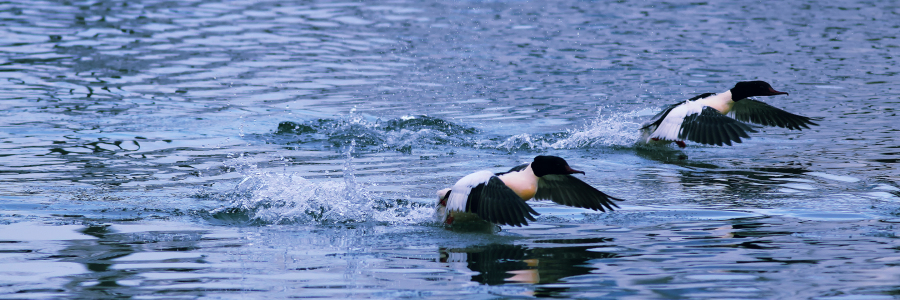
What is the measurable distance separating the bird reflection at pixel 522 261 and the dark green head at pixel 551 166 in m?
0.62

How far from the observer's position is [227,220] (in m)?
7.51

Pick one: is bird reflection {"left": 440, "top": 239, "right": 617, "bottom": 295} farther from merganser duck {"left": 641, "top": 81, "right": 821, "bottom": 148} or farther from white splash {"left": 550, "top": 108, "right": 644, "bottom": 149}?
white splash {"left": 550, "top": 108, "right": 644, "bottom": 149}

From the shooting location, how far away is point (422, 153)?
34.7 ft

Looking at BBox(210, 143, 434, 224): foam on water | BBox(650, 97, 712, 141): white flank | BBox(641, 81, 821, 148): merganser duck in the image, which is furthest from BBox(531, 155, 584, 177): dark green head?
BBox(650, 97, 712, 141): white flank

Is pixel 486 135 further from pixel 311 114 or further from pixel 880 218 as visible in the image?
pixel 880 218

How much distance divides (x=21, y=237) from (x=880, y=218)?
19.3ft

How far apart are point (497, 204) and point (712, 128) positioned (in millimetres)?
3904

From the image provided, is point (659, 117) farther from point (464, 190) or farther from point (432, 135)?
point (464, 190)

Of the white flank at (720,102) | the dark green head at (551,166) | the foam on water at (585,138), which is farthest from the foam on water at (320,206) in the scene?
the white flank at (720,102)

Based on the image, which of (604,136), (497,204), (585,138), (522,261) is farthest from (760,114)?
(522,261)

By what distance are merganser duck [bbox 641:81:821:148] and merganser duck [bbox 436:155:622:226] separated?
2418 mm

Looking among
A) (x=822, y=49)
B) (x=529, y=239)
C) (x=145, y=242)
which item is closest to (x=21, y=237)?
(x=145, y=242)

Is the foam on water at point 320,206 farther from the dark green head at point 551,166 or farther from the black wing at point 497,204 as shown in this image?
the dark green head at point 551,166

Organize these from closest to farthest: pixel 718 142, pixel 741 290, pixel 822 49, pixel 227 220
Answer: pixel 741 290 < pixel 227 220 < pixel 718 142 < pixel 822 49
